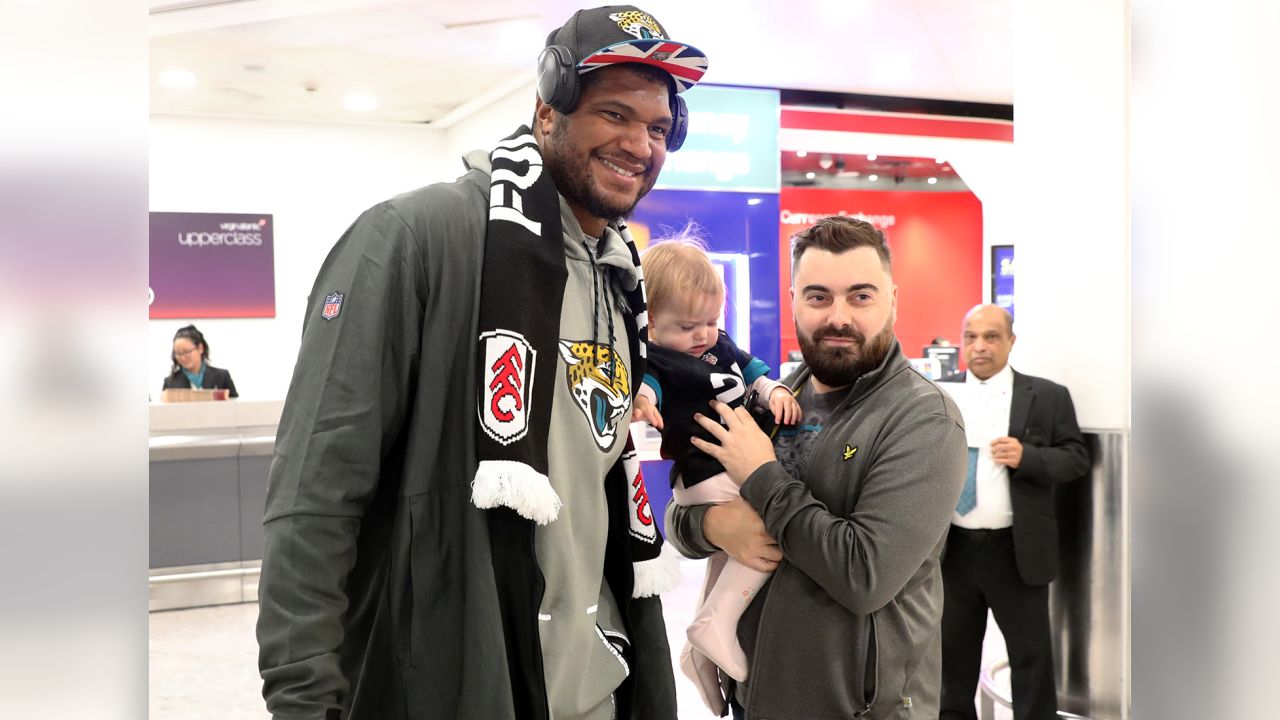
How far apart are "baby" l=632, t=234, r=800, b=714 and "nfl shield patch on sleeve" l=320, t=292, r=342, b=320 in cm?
86

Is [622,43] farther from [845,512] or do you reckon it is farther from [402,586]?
[845,512]

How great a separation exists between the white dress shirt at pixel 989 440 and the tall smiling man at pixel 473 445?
2.73 m

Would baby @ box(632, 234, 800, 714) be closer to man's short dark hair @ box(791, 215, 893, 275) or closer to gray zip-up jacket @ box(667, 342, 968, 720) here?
gray zip-up jacket @ box(667, 342, 968, 720)

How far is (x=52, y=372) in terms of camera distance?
9.2 inches

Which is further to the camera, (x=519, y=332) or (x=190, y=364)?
(x=190, y=364)

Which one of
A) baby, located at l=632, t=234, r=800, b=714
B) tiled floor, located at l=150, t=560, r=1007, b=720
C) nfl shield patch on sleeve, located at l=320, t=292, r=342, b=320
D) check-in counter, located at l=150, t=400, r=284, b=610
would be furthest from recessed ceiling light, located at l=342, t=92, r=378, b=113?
nfl shield patch on sleeve, located at l=320, t=292, r=342, b=320

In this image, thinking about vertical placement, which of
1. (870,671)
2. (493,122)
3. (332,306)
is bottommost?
(870,671)

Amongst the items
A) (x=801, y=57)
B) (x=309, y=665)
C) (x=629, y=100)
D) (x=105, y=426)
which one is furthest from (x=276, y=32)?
(x=105, y=426)

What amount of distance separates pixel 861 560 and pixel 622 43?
1.01 m

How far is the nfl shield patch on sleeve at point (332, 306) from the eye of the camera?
123cm

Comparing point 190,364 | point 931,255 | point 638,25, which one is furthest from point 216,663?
point 931,255

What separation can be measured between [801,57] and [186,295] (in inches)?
301

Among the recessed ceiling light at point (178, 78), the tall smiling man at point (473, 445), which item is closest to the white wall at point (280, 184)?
the recessed ceiling light at point (178, 78)

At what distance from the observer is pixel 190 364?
8.38 meters
